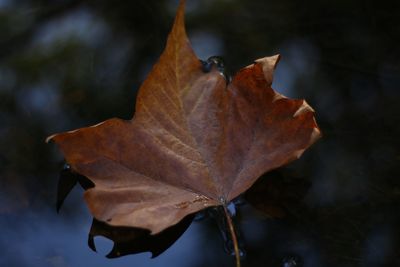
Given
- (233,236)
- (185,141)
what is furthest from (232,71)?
(233,236)

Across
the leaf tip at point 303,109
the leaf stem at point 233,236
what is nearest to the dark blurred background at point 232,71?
the leaf stem at point 233,236

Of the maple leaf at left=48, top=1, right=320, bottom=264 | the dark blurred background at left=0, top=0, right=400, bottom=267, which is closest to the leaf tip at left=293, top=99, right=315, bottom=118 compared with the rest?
the maple leaf at left=48, top=1, right=320, bottom=264

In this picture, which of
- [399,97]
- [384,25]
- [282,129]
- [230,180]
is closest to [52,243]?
[230,180]

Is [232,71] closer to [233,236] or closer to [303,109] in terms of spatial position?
[303,109]

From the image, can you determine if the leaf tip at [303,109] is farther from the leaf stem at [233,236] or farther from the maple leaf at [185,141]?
the leaf stem at [233,236]

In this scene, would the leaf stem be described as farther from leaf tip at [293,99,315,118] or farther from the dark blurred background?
leaf tip at [293,99,315,118]

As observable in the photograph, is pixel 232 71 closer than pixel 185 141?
No

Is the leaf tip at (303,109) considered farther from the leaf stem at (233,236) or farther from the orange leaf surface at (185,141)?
the leaf stem at (233,236)

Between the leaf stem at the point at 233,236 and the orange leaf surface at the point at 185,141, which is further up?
the orange leaf surface at the point at 185,141
